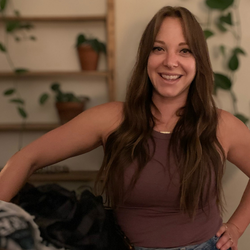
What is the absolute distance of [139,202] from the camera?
1.07 m

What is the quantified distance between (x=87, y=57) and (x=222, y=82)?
755 millimetres

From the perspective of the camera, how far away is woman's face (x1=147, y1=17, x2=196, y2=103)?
44.4 inches

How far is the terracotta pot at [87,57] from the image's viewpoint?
1.77 meters

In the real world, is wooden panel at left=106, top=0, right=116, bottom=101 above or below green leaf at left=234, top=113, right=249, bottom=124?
above

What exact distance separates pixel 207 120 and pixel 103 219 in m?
0.56

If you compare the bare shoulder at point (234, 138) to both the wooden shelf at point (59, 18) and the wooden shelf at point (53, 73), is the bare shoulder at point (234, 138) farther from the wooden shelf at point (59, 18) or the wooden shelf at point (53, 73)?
the wooden shelf at point (59, 18)

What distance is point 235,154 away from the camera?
4.20 feet

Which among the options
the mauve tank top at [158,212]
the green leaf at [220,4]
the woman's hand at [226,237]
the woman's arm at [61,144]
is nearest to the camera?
the woman's arm at [61,144]

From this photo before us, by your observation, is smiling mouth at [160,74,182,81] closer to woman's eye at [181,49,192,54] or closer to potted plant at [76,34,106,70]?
woman's eye at [181,49,192,54]

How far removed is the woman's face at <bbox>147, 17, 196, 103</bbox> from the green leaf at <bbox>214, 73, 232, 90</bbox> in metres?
0.63

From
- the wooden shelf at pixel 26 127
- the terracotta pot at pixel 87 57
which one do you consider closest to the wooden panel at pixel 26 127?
the wooden shelf at pixel 26 127

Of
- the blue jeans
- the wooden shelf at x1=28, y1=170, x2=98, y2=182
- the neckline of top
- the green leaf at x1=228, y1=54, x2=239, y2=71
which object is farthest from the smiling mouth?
the wooden shelf at x1=28, y1=170, x2=98, y2=182

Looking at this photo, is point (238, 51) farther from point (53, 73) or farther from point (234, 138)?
point (53, 73)

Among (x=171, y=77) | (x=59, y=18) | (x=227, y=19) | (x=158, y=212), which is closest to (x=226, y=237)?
(x=158, y=212)
